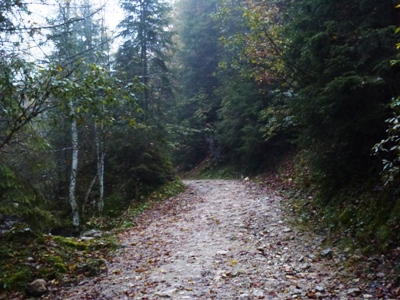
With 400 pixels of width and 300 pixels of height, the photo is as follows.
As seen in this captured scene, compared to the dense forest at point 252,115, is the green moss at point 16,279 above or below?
below

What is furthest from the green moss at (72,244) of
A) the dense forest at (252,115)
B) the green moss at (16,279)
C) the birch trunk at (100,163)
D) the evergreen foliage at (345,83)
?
the birch trunk at (100,163)

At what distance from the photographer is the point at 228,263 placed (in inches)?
251

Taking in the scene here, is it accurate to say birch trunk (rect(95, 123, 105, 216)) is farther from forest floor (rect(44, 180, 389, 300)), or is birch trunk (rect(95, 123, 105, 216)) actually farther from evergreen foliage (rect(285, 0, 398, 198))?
evergreen foliage (rect(285, 0, 398, 198))

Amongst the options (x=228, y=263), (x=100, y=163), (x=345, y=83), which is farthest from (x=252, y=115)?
(x=228, y=263)

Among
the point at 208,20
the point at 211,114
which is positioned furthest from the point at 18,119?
the point at 208,20

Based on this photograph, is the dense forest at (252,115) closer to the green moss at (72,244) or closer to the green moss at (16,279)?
the green moss at (72,244)

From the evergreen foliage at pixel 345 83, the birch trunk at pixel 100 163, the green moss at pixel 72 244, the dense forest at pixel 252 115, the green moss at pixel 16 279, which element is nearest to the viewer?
the dense forest at pixel 252 115

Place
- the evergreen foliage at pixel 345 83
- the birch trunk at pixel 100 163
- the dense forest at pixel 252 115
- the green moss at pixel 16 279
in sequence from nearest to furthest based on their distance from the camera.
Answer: the dense forest at pixel 252 115 → the green moss at pixel 16 279 → the evergreen foliage at pixel 345 83 → the birch trunk at pixel 100 163

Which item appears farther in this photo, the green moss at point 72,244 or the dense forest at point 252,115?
the green moss at point 72,244

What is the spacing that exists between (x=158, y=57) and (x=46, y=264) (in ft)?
45.5

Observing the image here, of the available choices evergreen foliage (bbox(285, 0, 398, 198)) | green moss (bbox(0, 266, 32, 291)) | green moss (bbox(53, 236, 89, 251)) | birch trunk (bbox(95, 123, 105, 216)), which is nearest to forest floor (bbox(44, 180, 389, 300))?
green moss (bbox(0, 266, 32, 291))

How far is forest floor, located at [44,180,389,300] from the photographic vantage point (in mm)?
5133

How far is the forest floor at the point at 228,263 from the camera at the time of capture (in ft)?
16.8

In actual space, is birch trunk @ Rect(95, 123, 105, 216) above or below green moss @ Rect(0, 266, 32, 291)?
above
